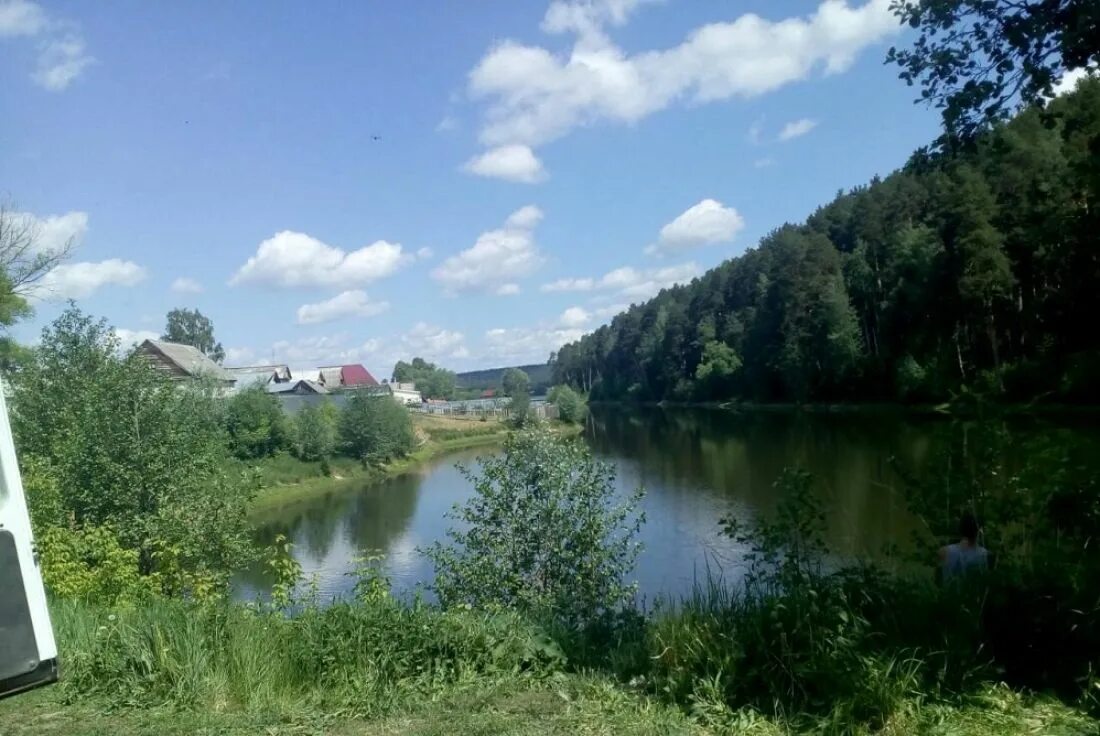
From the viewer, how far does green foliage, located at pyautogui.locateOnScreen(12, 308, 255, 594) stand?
18406 mm

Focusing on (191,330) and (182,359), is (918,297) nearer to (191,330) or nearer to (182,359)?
(182,359)

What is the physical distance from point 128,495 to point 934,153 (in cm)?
1796

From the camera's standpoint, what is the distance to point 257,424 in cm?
4819

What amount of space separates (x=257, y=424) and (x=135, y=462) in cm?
2969

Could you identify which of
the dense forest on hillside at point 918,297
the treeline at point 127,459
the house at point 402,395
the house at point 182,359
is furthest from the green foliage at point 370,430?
the dense forest on hillside at point 918,297

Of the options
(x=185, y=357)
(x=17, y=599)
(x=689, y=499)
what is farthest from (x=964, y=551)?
(x=185, y=357)

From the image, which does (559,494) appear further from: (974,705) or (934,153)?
(974,705)

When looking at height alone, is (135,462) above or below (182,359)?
below

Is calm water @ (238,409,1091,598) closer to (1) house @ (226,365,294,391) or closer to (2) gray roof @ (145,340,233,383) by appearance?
(2) gray roof @ (145,340,233,383)

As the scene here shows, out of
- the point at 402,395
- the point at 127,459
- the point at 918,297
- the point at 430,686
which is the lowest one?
the point at 430,686

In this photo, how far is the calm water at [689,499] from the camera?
16.8 meters

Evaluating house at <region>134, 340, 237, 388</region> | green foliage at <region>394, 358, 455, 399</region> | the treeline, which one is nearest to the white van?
the treeline

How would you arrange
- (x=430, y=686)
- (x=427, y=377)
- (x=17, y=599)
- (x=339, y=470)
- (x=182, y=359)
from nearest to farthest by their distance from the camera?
(x=17, y=599), (x=430, y=686), (x=339, y=470), (x=182, y=359), (x=427, y=377)

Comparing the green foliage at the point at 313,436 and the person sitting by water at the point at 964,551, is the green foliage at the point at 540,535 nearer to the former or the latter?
the person sitting by water at the point at 964,551
